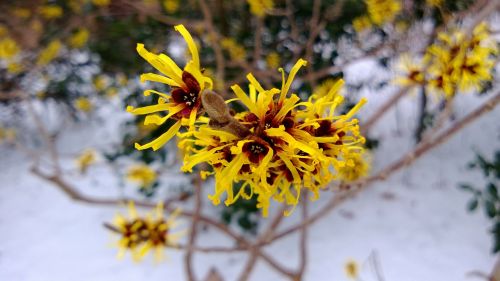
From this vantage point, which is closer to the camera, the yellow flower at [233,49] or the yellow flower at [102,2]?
the yellow flower at [233,49]

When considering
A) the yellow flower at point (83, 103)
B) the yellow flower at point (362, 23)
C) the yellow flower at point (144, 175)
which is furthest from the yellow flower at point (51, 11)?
the yellow flower at point (362, 23)

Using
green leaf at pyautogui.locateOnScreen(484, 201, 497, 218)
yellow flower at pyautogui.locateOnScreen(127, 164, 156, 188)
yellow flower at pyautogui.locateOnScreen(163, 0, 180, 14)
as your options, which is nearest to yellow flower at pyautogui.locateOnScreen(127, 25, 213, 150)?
green leaf at pyautogui.locateOnScreen(484, 201, 497, 218)

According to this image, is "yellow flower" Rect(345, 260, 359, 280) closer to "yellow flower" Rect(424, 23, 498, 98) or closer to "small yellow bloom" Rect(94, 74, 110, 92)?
"yellow flower" Rect(424, 23, 498, 98)

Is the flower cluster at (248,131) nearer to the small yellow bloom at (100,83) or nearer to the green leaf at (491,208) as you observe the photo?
the green leaf at (491,208)

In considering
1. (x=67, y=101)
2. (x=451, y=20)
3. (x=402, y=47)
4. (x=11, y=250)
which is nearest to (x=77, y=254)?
(x=11, y=250)

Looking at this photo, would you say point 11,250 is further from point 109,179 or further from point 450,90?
point 450,90

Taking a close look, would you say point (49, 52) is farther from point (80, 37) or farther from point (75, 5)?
point (75, 5)

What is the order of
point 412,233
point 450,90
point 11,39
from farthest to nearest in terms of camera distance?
point 11,39 < point 412,233 < point 450,90

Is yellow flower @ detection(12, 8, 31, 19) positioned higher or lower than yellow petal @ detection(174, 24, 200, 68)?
higher
